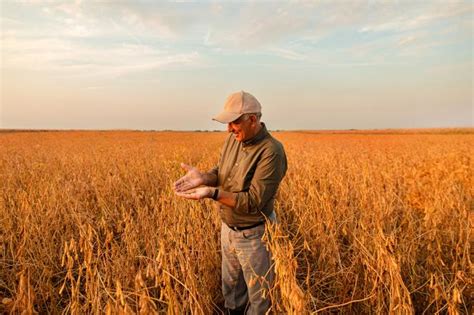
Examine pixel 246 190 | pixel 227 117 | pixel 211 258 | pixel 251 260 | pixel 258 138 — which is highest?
pixel 227 117

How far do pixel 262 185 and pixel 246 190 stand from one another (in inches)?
7.4

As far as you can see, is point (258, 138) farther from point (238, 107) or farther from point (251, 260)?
point (251, 260)

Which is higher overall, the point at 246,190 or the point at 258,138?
the point at 258,138

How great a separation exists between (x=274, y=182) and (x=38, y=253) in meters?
2.41

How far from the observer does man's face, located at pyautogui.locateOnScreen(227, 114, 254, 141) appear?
2133mm

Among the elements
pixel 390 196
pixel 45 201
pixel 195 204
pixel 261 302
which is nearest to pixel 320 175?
pixel 390 196

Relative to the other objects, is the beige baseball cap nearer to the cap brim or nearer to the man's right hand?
the cap brim

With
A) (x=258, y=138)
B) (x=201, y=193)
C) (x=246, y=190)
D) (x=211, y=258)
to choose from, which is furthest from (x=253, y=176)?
(x=211, y=258)

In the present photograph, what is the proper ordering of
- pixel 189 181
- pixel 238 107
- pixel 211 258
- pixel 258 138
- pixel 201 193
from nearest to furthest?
1. pixel 201 193
2. pixel 238 107
3. pixel 258 138
4. pixel 189 181
5. pixel 211 258

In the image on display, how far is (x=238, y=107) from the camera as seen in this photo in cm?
209

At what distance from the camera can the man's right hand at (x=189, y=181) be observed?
2.27m

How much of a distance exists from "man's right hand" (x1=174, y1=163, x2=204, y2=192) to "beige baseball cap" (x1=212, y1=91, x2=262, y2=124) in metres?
0.50

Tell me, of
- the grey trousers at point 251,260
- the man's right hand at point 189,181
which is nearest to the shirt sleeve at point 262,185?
the grey trousers at point 251,260

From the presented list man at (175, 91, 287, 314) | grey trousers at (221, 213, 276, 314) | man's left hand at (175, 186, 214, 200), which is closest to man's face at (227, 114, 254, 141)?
man at (175, 91, 287, 314)
